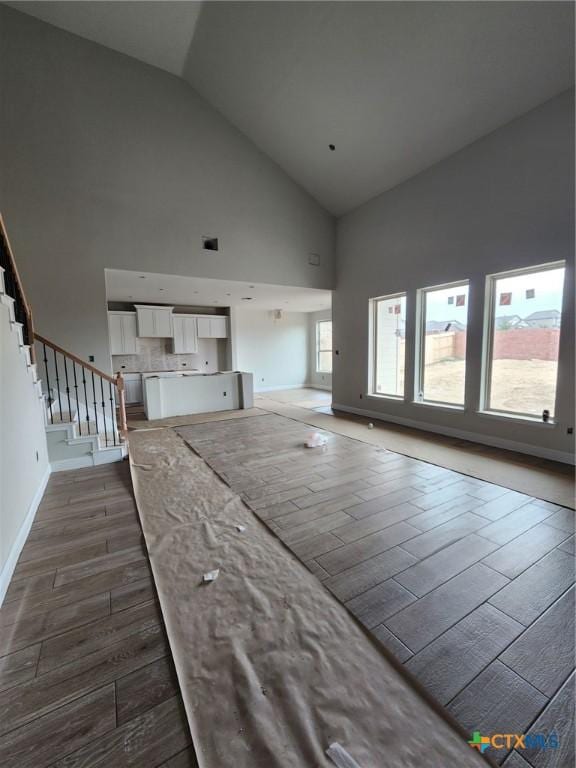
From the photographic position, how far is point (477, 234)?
14.1ft

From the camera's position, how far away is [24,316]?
138 inches

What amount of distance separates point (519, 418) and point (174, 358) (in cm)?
740

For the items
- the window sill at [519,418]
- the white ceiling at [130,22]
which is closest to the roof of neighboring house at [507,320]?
the window sill at [519,418]

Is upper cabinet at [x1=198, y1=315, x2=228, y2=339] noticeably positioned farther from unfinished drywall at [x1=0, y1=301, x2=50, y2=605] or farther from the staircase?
unfinished drywall at [x1=0, y1=301, x2=50, y2=605]

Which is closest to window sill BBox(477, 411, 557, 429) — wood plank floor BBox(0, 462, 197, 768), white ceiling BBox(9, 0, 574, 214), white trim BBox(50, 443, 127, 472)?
white ceiling BBox(9, 0, 574, 214)

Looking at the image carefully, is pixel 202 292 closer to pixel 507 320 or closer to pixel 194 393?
pixel 194 393

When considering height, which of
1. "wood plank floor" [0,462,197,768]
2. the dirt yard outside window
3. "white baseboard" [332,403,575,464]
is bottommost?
"wood plank floor" [0,462,197,768]

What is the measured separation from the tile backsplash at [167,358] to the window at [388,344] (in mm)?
4499

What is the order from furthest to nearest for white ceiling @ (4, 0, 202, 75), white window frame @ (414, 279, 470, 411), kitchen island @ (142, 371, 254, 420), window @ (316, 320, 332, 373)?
1. window @ (316, 320, 332, 373)
2. kitchen island @ (142, 371, 254, 420)
3. white window frame @ (414, 279, 470, 411)
4. white ceiling @ (4, 0, 202, 75)

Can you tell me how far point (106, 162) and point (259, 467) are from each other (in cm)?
491

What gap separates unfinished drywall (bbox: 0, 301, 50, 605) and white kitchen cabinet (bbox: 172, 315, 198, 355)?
5097 millimetres

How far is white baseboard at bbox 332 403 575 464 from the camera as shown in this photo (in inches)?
146

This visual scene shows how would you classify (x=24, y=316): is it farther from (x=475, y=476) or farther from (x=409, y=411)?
(x=409, y=411)

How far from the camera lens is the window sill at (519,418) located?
3.77 meters
